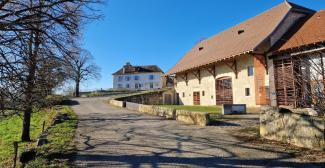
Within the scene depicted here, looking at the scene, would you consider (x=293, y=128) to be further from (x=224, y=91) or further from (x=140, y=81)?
(x=140, y=81)

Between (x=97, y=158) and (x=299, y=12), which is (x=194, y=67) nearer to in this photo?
(x=299, y=12)

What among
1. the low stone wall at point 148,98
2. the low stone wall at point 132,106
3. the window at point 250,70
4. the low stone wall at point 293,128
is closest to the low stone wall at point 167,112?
the low stone wall at point 132,106

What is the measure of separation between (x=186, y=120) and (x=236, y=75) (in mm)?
10565

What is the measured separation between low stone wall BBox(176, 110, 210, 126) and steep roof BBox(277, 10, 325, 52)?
8.04 metres

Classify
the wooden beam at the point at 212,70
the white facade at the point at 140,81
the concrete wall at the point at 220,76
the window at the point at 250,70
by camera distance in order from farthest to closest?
the white facade at the point at 140,81, the wooden beam at the point at 212,70, the concrete wall at the point at 220,76, the window at the point at 250,70

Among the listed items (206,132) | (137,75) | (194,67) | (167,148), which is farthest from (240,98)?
(137,75)

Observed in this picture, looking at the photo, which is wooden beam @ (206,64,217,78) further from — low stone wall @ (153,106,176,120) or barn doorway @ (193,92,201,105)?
low stone wall @ (153,106,176,120)

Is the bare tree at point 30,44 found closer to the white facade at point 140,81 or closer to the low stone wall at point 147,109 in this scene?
the low stone wall at point 147,109

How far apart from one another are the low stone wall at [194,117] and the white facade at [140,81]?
5675 centimetres

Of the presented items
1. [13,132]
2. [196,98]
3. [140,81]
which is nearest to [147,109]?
[13,132]

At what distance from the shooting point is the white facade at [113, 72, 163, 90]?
238 ft

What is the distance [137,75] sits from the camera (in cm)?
7331

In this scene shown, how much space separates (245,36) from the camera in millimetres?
24422

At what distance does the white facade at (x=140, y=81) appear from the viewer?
72.4 meters
